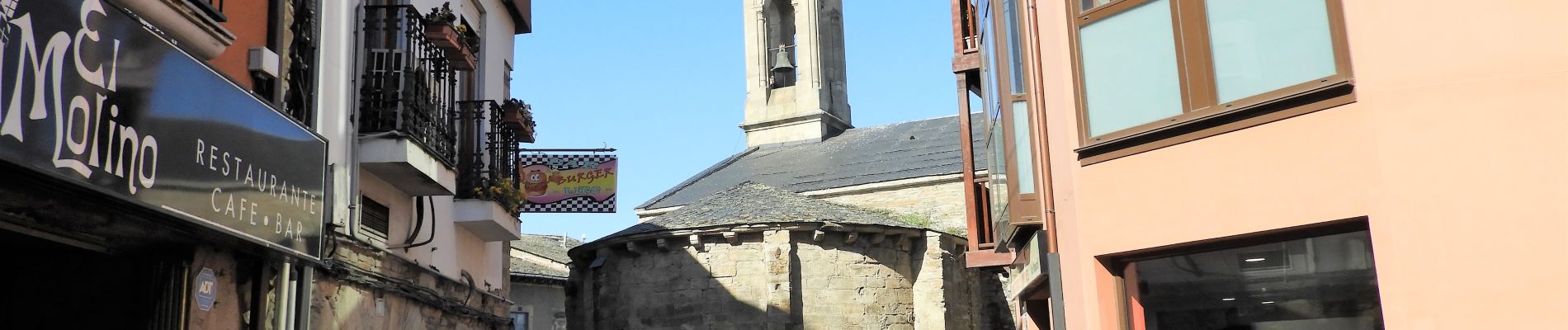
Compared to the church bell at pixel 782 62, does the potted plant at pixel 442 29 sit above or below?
below

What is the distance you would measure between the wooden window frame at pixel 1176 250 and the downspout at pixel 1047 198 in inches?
38.2

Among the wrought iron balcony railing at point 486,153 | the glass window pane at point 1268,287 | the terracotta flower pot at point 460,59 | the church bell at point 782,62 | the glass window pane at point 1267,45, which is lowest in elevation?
the glass window pane at point 1268,287

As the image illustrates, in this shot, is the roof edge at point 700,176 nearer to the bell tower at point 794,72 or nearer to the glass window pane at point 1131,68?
the bell tower at point 794,72

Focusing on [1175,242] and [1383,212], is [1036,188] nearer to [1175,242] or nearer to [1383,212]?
[1175,242]

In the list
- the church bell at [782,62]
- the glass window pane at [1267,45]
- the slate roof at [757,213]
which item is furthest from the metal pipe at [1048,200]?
the church bell at [782,62]

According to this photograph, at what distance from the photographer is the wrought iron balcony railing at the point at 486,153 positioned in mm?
10734

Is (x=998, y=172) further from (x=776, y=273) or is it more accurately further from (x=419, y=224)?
(x=776, y=273)

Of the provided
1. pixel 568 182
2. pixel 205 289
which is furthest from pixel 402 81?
pixel 568 182

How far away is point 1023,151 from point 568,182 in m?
7.60

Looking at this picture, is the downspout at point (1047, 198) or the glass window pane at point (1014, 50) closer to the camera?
the downspout at point (1047, 198)

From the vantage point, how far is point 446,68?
9.48 m

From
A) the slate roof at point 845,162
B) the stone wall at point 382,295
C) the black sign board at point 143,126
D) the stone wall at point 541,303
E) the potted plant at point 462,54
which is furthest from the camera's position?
the slate roof at point 845,162

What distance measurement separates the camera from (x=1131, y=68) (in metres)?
7.14

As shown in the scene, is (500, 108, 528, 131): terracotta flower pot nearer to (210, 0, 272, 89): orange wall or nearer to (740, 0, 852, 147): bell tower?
(210, 0, 272, 89): orange wall
